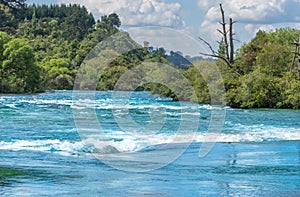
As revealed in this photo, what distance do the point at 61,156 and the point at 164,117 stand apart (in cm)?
1303

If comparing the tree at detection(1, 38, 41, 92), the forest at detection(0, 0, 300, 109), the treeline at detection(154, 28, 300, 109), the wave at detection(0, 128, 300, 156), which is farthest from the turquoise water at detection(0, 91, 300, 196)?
the tree at detection(1, 38, 41, 92)

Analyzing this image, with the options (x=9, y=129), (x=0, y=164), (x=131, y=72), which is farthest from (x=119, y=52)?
(x=0, y=164)

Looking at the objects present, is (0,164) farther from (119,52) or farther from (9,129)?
(119,52)

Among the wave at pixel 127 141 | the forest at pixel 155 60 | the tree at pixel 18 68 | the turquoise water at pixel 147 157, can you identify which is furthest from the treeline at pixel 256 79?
the tree at pixel 18 68

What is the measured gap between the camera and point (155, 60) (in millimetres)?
38500

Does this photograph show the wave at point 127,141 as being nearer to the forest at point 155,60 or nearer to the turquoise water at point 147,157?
the turquoise water at point 147,157

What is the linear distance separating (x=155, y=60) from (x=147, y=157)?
943 inches

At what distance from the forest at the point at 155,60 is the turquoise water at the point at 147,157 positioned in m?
3.21

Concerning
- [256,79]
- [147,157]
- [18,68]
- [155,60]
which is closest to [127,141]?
[147,157]

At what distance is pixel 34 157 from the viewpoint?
1433 centimetres

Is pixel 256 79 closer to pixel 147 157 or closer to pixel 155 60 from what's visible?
pixel 155 60

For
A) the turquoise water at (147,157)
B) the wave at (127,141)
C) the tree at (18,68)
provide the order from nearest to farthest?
1. the turquoise water at (147,157)
2. the wave at (127,141)
3. the tree at (18,68)

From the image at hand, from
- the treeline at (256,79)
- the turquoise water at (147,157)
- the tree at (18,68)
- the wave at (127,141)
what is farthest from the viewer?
the tree at (18,68)

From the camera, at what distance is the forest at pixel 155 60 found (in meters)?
34.0
